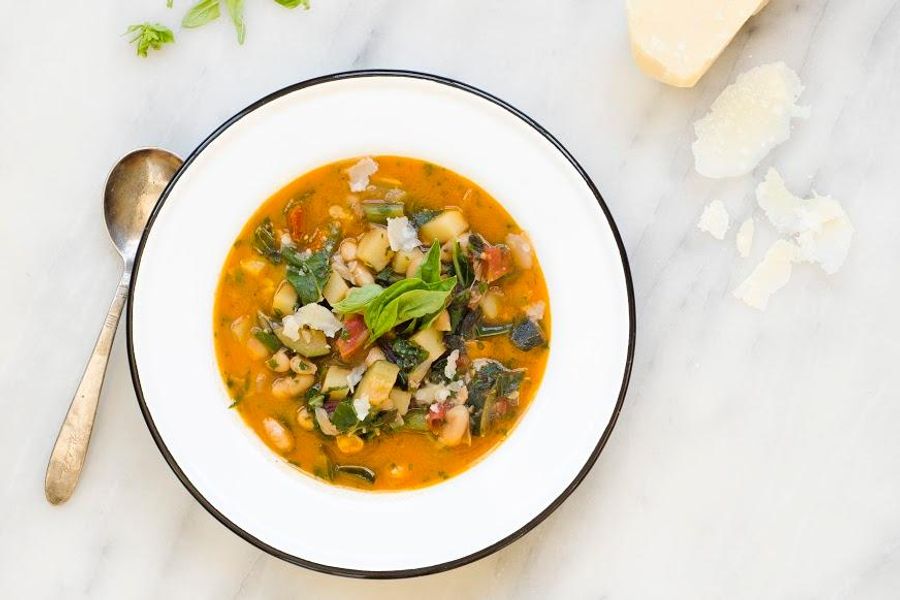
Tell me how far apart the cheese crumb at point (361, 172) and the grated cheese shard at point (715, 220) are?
1.45 m

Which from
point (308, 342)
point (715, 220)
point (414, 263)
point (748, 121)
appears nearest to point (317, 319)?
point (308, 342)

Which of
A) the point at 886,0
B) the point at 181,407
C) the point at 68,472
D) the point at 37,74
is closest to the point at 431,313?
the point at 181,407

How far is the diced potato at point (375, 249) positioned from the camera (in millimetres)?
3836

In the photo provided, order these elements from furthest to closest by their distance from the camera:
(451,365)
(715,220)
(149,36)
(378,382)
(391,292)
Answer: (715,220) → (149,36) → (451,365) → (378,382) → (391,292)

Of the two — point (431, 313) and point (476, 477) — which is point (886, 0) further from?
point (476, 477)

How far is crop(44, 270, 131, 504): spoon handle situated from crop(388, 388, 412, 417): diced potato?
1.22 metres

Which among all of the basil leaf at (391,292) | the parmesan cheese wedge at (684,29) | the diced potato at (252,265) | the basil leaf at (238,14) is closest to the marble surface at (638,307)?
the basil leaf at (238,14)

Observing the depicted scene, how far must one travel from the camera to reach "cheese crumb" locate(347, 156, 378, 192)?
3816mm

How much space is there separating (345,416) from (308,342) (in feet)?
1.12

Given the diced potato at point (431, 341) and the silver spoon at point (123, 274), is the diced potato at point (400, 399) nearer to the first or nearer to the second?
the diced potato at point (431, 341)

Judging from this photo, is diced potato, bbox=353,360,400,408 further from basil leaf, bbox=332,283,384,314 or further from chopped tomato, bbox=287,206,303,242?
chopped tomato, bbox=287,206,303,242

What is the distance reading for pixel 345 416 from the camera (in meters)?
3.80

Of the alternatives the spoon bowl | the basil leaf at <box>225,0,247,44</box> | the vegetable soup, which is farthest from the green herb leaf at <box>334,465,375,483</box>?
the basil leaf at <box>225,0,247,44</box>

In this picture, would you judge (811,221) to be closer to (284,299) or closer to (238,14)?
(284,299)
